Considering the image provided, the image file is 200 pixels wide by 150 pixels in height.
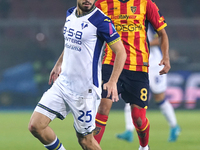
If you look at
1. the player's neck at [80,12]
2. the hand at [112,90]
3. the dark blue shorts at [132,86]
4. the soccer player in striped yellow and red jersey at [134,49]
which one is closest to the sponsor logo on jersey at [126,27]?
the soccer player in striped yellow and red jersey at [134,49]

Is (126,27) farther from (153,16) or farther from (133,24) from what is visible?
(153,16)

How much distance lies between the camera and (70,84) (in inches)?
187

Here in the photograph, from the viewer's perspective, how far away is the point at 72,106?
4.70 metres

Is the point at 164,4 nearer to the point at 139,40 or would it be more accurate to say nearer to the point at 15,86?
the point at 15,86

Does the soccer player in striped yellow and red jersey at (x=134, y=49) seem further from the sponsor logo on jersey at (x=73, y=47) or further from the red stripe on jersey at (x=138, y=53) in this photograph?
the sponsor logo on jersey at (x=73, y=47)

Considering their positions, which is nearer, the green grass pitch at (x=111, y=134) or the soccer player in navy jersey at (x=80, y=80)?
the soccer player in navy jersey at (x=80, y=80)

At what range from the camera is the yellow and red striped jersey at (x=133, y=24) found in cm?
563

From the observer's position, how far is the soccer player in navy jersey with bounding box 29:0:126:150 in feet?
15.1

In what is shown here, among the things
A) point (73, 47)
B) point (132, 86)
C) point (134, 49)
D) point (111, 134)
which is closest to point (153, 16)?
point (134, 49)

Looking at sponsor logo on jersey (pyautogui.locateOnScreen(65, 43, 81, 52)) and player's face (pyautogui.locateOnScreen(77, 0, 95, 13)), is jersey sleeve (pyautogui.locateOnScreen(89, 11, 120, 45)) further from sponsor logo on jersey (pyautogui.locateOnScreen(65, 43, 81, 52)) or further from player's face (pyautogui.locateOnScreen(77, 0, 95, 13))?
sponsor logo on jersey (pyautogui.locateOnScreen(65, 43, 81, 52))

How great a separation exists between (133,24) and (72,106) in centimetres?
147

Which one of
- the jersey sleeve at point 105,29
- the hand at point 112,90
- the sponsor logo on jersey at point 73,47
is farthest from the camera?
the sponsor logo on jersey at point 73,47

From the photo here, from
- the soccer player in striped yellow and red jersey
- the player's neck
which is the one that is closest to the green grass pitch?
the soccer player in striped yellow and red jersey

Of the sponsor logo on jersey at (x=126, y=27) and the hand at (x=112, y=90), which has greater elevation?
the sponsor logo on jersey at (x=126, y=27)
